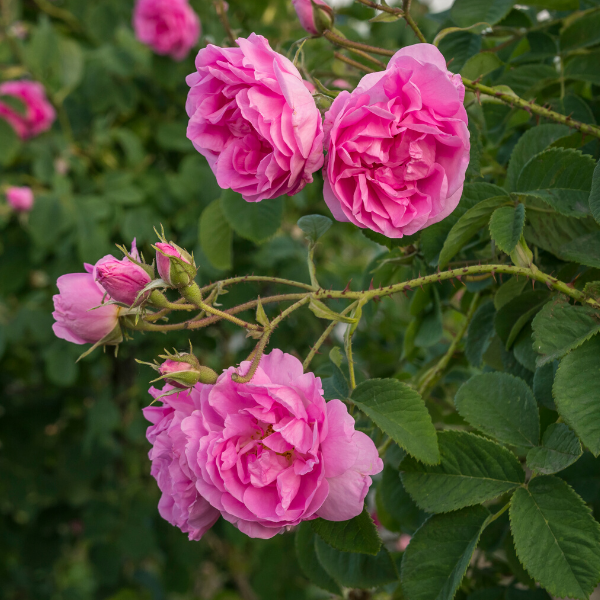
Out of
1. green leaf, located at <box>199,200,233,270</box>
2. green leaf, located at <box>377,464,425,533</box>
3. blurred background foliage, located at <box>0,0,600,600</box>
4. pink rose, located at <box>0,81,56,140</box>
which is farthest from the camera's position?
pink rose, located at <box>0,81,56,140</box>

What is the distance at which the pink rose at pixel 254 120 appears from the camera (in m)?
0.40

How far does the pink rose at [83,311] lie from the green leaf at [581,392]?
0.32 m

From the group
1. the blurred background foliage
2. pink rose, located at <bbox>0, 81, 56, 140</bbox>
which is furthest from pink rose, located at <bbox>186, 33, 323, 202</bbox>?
pink rose, located at <bbox>0, 81, 56, 140</bbox>

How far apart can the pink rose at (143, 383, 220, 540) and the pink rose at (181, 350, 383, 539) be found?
22mm

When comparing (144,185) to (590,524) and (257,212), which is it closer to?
(257,212)

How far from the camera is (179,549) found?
165 cm

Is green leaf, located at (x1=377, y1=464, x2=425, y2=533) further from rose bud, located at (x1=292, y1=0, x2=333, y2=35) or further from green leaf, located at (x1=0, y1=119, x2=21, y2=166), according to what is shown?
green leaf, located at (x1=0, y1=119, x2=21, y2=166)

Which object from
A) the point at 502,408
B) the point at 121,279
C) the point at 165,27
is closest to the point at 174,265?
the point at 121,279

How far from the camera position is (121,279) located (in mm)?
408

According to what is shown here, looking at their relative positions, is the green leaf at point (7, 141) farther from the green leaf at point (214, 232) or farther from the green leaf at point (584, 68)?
the green leaf at point (584, 68)

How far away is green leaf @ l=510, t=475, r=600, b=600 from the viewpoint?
0.38m

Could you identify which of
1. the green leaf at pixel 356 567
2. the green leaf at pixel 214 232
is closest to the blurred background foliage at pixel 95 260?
the green leaf at pixel 214 232

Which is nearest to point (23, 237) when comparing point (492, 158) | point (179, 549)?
point (179, 549)

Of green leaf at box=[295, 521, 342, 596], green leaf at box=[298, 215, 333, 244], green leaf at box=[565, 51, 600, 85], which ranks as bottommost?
green leaf at box=[295, 521, 342, 596]
